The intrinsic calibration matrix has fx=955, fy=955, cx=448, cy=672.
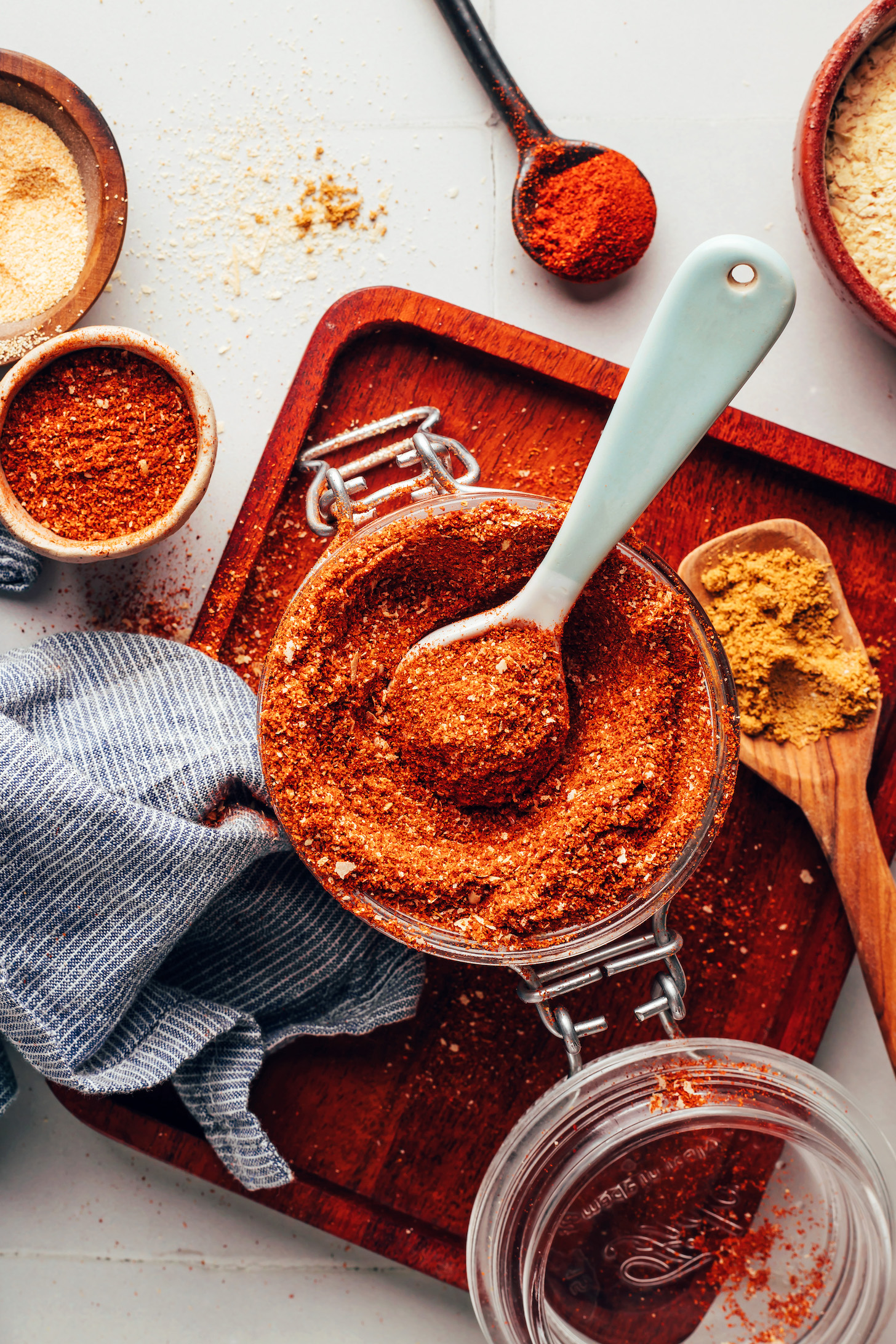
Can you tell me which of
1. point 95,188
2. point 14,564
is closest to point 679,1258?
point 14,564

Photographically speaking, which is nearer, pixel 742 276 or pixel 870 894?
pixel 742 276

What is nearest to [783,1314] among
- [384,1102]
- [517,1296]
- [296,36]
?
[517,1296]

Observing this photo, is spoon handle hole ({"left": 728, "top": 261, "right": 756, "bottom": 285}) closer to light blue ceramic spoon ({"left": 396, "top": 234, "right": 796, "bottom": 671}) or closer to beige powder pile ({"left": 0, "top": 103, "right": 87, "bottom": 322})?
light blue ceramic spoon ({"left": 396, "top": 234, "right": 796, "bottom": 671})

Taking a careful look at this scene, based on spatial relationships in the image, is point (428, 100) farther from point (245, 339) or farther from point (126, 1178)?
point (126, 1178)

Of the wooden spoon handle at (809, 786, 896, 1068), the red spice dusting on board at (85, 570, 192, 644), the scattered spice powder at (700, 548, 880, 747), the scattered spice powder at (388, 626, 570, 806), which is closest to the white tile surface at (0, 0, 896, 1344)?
the red spice dusting on board at (85, 570, 192, 644)

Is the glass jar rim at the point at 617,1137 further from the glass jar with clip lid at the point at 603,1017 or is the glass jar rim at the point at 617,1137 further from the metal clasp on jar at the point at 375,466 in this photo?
the metal clasp on jar at the point at 375,466

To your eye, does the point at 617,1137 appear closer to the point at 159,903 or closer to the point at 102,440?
the point at 159,903
